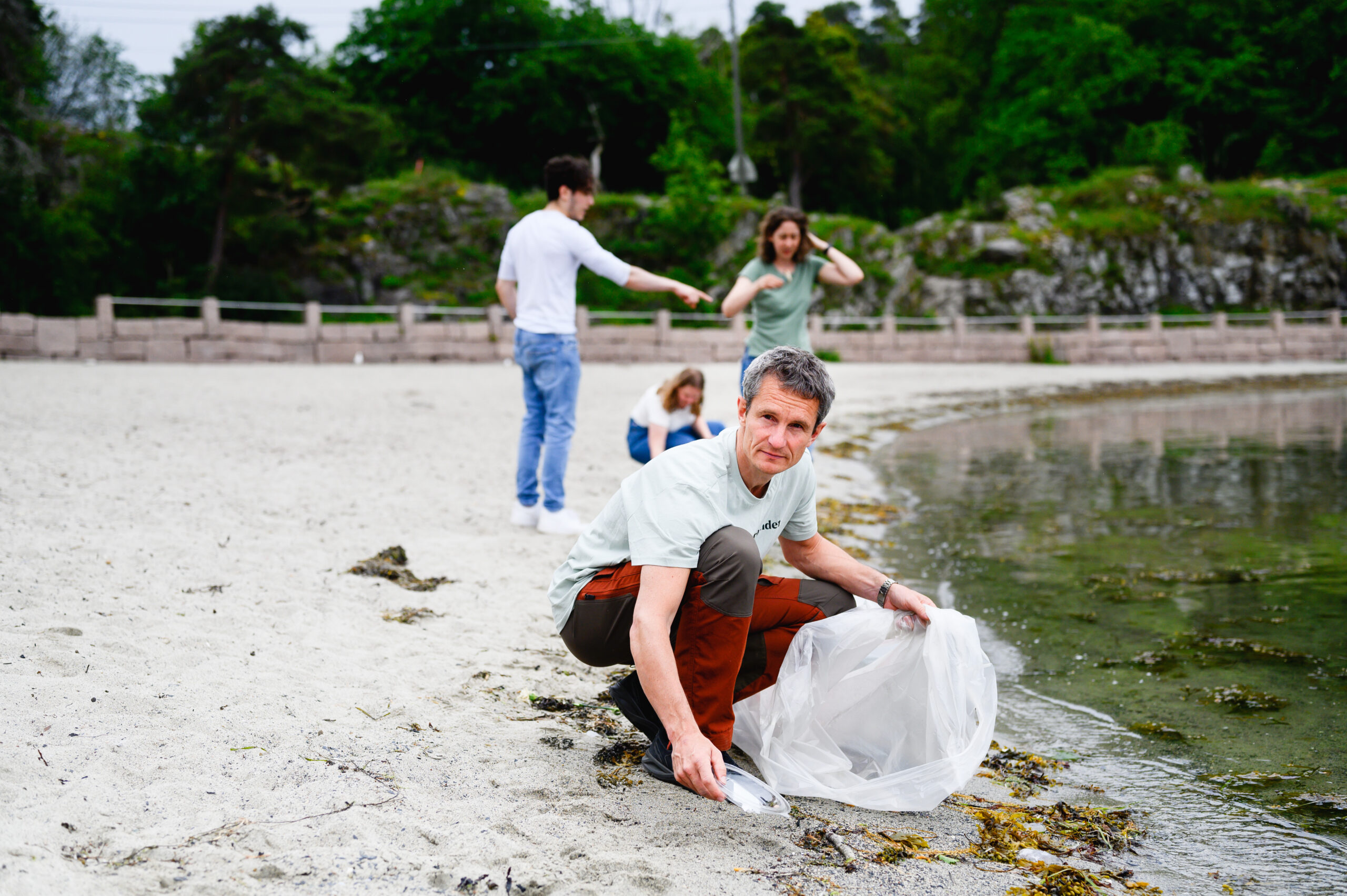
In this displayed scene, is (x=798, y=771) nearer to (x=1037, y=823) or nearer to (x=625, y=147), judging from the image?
(x=1037, y=823)

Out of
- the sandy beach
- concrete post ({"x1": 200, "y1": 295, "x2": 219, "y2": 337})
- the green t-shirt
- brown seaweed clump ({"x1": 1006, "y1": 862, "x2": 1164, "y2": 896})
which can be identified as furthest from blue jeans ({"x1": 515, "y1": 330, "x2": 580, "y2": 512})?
concrete post ({"x1": 200, "y1": 295, "x2": 219, "y2": 337})

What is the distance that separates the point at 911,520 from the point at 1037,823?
165 inches

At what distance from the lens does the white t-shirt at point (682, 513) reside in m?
2.25

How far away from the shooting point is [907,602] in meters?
2.54

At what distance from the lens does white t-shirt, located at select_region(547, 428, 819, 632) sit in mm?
2252

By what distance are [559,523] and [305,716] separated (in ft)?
9.08

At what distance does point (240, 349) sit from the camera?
1792 centimetres

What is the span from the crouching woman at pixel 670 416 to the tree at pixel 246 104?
1907 cm

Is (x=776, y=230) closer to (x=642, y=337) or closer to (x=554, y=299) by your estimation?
(x=554, y=299)

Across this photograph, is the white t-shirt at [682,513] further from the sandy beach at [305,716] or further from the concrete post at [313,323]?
the concrete post at [313,323]

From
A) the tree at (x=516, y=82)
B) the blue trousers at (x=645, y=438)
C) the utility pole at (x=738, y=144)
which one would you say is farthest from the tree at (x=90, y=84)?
the blue trousers at (x=645, y=438)

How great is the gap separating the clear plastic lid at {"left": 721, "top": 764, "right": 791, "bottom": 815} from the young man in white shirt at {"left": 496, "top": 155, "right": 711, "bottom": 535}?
2.94 meters

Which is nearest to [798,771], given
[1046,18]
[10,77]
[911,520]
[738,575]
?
[738,575]

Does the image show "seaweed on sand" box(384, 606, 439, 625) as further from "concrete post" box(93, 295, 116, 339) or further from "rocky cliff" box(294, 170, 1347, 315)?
"rocky cliff" box(294, 170, 1347, 315)
